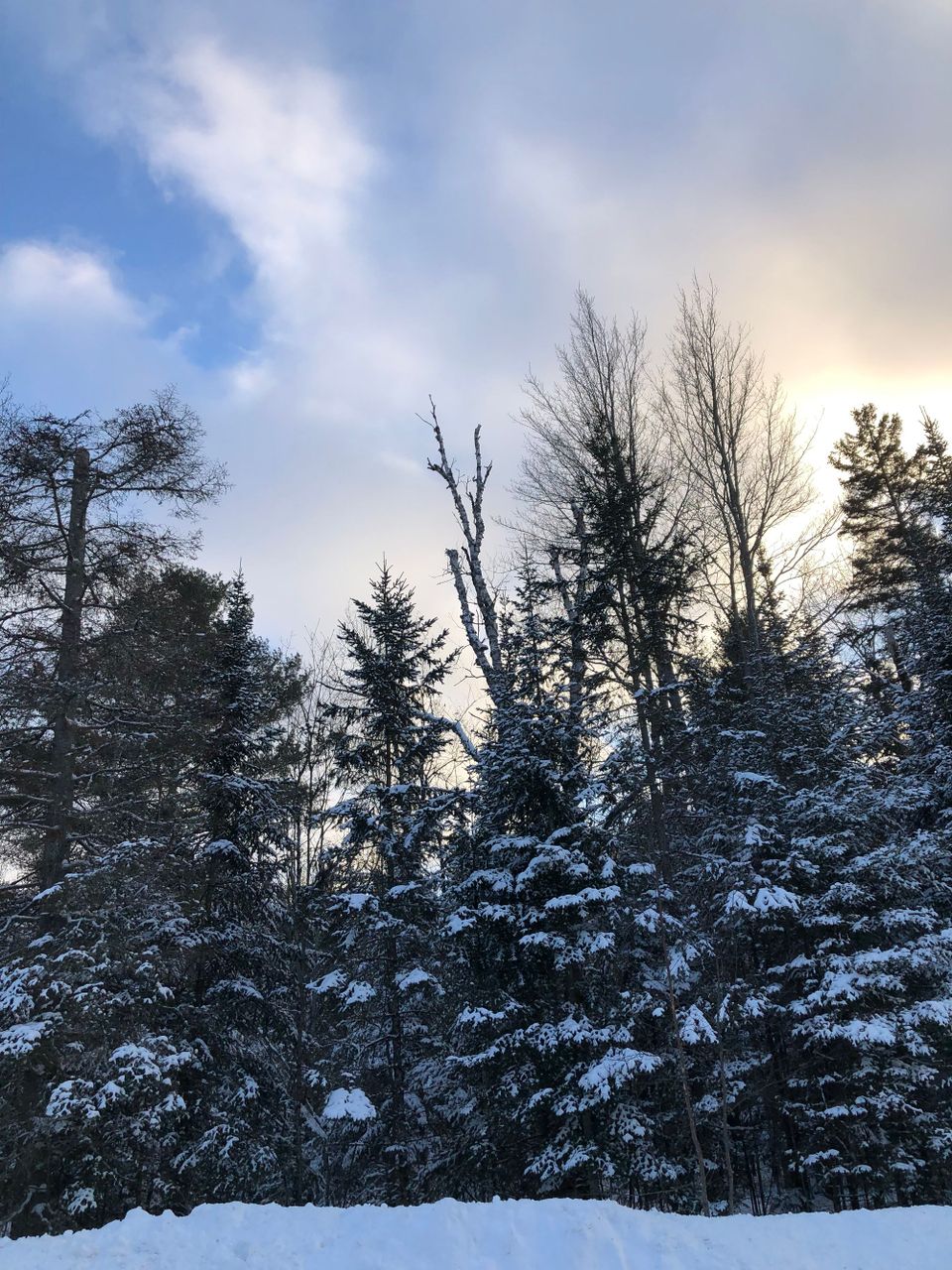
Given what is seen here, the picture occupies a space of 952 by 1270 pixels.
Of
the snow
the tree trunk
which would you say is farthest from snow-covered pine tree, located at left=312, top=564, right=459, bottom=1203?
the tree trunk

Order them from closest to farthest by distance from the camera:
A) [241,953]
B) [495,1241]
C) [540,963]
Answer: [495,1241], [540,963], [241,953]

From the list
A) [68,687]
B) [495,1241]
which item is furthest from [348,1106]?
[68,687]

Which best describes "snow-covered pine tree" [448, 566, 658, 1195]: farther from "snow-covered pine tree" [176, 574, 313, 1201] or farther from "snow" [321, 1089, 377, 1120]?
"snow-covered pine tree" [176, 574, 313, 1201]

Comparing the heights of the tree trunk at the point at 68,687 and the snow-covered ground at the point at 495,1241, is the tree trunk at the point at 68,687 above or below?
above

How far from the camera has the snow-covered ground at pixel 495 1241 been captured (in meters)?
6.37

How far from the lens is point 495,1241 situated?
667 cm

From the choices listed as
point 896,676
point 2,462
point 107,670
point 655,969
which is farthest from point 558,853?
point 896,676

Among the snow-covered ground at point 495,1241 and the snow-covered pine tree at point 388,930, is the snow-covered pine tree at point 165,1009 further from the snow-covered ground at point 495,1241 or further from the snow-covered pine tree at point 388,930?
the snow-covered ground at point 495,1241

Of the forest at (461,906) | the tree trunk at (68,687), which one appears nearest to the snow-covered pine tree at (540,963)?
the forest at (461,906)

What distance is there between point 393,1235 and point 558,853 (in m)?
6.25

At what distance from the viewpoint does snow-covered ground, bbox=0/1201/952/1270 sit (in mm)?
6371

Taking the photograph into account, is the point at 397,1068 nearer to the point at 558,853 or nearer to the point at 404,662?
the point at 558,853

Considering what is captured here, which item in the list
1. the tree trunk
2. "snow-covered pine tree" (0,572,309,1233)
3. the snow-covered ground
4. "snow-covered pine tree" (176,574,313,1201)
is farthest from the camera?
"snow-covered pine tree" (176,574,313,1201)

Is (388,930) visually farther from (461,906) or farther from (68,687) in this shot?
(68,687)
